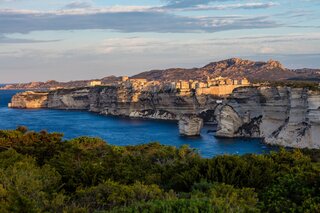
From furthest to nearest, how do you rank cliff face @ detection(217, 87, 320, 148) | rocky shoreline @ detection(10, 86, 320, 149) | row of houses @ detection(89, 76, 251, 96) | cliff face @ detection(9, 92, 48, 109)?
1. cliff face @ detection(9, 92, 48, 109)
2. row of houses @ detection(89, 76, 251, 96)
3. rocky shoreline @ detection(10, 86, 320, 149)
4. cliff face @ detection(217, 87, 320, 148)

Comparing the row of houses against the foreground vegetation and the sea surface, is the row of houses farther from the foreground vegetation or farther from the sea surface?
the foreground vegetation

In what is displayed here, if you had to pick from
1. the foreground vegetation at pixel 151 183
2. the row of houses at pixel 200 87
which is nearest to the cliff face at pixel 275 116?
the row of houses at pixel 200 87

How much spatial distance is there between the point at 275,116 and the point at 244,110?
7.62 m

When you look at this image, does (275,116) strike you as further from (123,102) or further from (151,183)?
(123,102)

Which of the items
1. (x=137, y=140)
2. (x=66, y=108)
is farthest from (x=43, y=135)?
(x=66, y=108)

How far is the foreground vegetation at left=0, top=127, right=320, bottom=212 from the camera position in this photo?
12.1m

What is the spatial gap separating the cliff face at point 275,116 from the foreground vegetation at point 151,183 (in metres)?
27.9

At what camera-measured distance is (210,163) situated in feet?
62.1

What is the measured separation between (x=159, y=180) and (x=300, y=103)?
4483 centimetres

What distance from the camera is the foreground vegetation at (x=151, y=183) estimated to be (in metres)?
12.1

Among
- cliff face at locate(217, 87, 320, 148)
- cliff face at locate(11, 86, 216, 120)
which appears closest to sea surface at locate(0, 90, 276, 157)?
cliff face at locate(217, 87, 320, 148)

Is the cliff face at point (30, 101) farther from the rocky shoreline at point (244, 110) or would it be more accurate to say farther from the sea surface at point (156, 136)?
the sea surface at point (156, 136)

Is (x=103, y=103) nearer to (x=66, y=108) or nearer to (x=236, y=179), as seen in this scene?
(x=66, y=108)

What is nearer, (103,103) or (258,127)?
(258,127)
